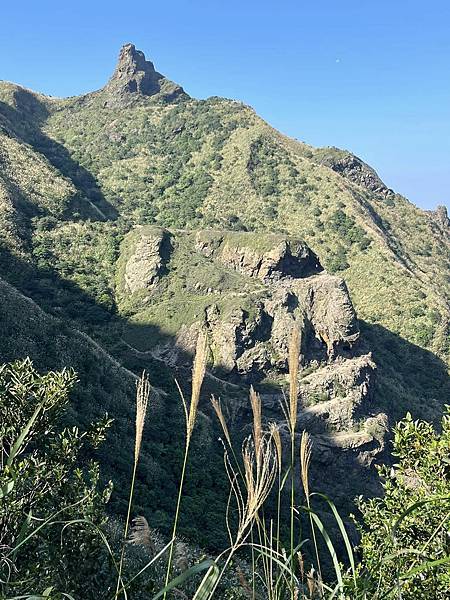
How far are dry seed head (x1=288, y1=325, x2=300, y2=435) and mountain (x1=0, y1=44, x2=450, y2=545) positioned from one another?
22.2 feet

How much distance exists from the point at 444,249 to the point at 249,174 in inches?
1557

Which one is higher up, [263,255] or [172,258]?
[263,255]

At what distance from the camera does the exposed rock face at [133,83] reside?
403 feet

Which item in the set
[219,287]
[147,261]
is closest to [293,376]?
[219,287]

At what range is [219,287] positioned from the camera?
52.7 metres

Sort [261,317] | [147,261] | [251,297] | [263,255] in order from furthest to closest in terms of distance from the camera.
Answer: [147,261], [263,255], [251,297], [261,317]

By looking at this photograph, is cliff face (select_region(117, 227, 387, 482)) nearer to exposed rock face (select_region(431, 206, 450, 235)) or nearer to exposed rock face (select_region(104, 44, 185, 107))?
exposed rock face (select_region(104, 44, 185, 107))

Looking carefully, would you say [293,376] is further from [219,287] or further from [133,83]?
[133,83]

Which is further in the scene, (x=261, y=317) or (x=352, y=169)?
(x=352, y=169)

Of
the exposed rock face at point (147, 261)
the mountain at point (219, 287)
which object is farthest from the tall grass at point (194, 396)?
the exposed rock face at point (147, 261)

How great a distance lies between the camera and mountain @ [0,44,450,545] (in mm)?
36719

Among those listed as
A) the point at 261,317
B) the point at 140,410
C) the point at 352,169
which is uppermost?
the point at 352,169

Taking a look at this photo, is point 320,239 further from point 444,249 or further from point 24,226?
point 24,226

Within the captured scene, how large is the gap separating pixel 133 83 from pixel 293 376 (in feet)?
437
